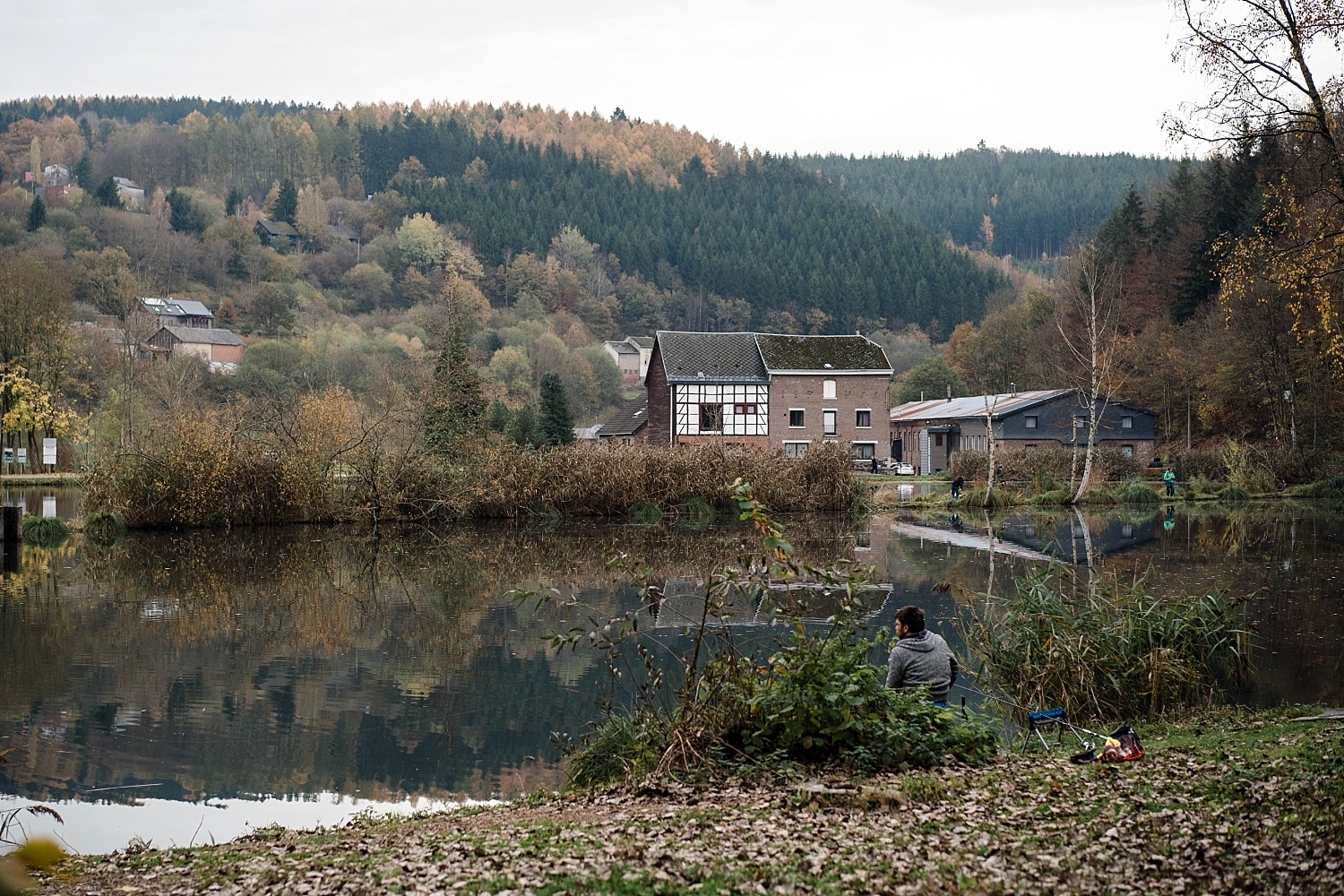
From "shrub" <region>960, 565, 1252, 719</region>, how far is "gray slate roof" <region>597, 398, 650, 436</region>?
5920 cm

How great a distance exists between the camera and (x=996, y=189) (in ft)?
542

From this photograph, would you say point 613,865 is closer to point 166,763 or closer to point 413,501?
point 166,763

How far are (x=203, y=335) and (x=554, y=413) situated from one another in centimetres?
4553

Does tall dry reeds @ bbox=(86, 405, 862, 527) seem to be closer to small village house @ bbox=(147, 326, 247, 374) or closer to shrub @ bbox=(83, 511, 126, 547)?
shrub @ bbox=(83, 511, 126, 547)

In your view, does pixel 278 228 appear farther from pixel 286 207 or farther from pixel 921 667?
pixel 921 667

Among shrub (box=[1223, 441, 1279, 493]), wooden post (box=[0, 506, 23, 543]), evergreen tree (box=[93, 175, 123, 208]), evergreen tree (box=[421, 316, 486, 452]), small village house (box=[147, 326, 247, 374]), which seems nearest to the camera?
wooden post (box=[0, 506, 23, 543])

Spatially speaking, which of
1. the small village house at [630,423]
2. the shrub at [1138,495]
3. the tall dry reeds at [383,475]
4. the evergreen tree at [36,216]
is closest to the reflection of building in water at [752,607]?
the tall dry reeds at [383,475]

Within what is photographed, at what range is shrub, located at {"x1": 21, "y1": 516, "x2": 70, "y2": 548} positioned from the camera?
29.0m

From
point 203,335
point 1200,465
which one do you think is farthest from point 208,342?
point 1200,465

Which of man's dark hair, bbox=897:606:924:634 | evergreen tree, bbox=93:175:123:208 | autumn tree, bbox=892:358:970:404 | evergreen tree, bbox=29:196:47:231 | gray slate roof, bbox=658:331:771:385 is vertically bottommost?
man's dark hair, bbox=897:606:924:634

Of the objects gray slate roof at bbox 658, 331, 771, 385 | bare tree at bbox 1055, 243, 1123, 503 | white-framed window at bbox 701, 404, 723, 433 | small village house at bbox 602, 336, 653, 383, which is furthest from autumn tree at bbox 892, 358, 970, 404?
small village house at bbox 602, 336, 653, 383

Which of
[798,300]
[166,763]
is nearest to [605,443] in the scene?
[166,763]

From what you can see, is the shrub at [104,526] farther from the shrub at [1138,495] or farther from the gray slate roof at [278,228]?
the gray slate roof at [278,228]

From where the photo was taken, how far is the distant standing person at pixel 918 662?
31.2 feet
